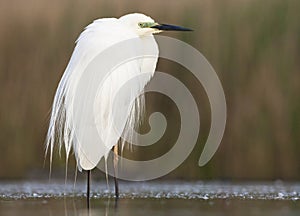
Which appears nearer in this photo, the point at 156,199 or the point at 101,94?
the point at 156,199

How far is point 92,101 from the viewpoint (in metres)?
7.10

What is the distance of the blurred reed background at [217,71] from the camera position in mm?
8156

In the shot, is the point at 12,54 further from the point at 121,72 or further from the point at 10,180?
the point at 121,72

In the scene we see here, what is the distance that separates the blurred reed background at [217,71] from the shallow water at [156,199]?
0.25m

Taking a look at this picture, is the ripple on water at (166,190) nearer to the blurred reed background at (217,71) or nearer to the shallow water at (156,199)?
the shallow water at (156,199)

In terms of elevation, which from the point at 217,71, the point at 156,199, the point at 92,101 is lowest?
the point at 156,199

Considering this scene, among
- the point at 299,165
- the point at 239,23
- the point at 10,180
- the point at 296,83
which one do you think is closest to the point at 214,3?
the point at 239,23

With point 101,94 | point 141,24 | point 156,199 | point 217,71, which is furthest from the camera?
point 217,71

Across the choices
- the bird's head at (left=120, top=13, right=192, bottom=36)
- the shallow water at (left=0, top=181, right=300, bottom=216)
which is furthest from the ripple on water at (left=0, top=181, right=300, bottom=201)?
the bird's head at (left=120, top=13, right=192, bottom=36)

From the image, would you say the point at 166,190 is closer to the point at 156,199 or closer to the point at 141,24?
the point at 156,199

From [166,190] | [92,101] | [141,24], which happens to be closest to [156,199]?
[166,190]

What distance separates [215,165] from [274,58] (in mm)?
1015

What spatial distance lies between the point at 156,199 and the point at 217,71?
178cm

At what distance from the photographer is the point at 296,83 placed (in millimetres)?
8172
